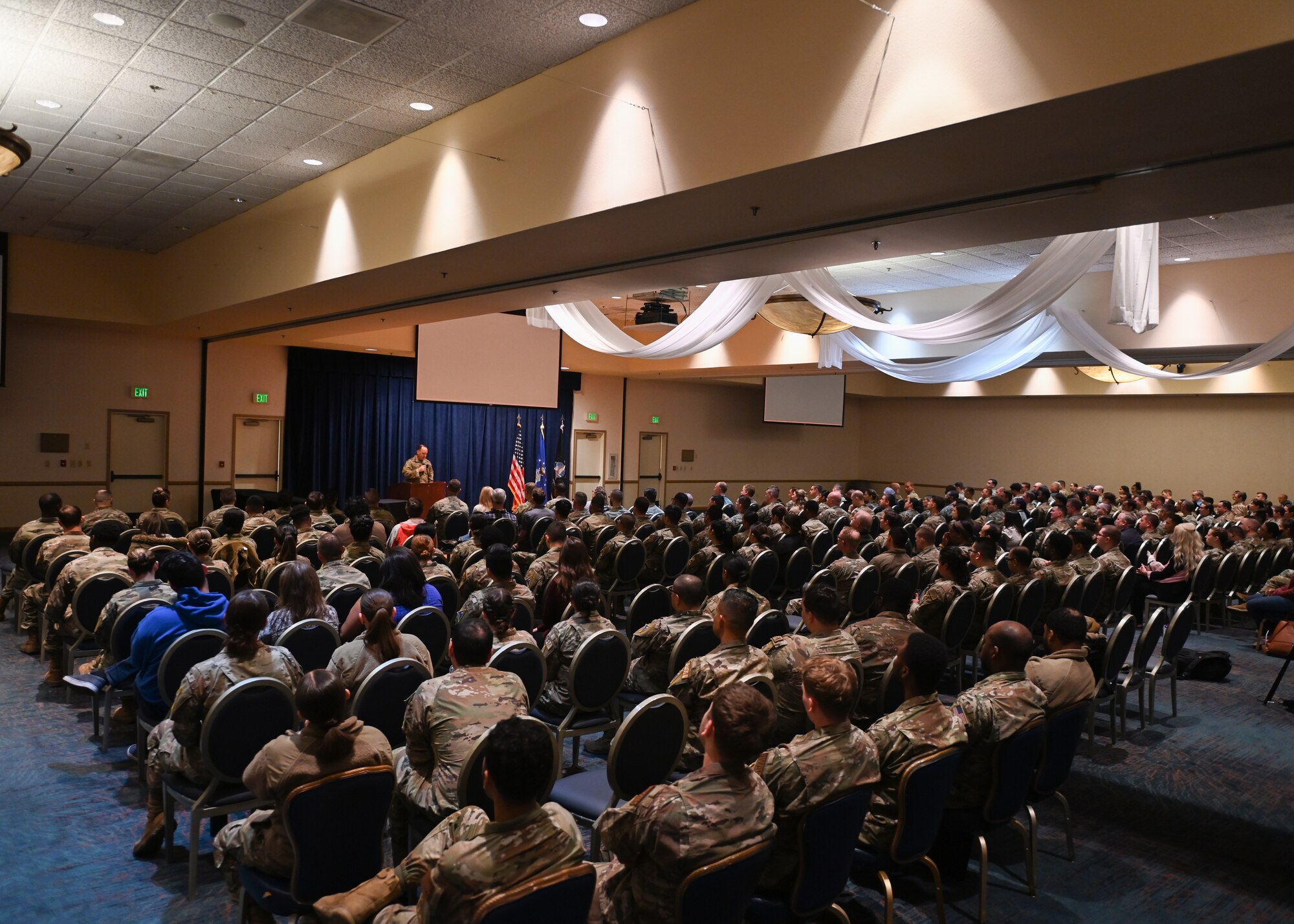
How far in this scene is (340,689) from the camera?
255 centimetres

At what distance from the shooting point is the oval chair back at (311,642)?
416 cm

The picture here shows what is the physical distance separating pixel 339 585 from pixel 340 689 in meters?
2.87

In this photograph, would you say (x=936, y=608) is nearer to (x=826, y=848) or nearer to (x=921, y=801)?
(x=921, y=801)

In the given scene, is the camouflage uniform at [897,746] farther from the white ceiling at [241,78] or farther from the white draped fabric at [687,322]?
the white draped fabric at [687,322]

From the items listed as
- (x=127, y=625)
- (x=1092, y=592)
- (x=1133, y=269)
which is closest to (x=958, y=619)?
(x=1092, y=592)

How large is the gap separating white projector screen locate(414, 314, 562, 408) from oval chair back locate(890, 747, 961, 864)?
11595 mm

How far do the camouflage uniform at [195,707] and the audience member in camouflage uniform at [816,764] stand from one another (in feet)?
6.42

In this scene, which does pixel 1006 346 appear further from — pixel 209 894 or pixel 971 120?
pixel 209 894

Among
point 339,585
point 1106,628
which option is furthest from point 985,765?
point 1106,628

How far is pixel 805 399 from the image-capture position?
66.5 ft

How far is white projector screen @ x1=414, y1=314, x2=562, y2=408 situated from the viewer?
13672mm

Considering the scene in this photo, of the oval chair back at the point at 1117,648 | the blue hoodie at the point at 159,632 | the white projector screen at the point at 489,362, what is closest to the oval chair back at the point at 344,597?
the blue hoodie at the point at 159,632

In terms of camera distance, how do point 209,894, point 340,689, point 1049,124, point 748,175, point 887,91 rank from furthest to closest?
point 748,175, point 887,91, point 1049,124, point 209,894, point 340,689

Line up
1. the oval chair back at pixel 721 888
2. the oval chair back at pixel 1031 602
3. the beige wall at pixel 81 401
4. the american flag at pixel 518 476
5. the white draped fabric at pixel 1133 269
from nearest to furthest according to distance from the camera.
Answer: the oval chair back at pixel 721 888 → the white draped fabric at pixel 1133 269 → the oval chair back at pixel 1031 602 → the beige wall at pixel 81 401 → the american flag at pixel 518 476
